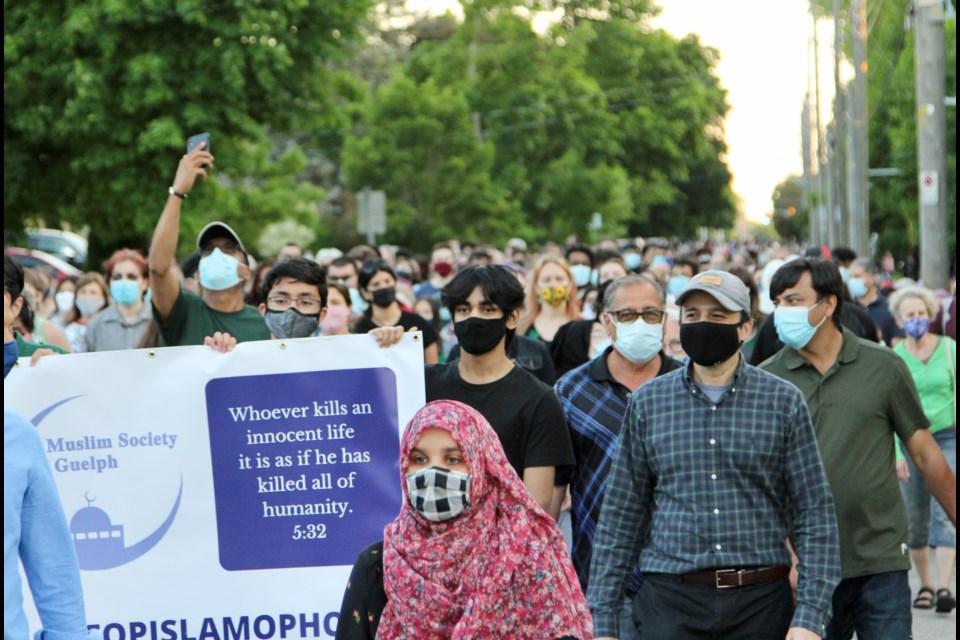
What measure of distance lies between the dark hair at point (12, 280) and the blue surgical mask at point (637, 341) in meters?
2.24

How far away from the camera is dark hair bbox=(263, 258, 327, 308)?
6.74 metres

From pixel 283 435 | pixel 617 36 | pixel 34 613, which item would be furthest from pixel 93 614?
pixel 617 36

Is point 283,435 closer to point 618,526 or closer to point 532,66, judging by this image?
point 618,526

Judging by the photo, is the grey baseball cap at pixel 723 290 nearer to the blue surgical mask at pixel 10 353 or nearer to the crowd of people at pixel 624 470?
the crowd of people at pixel 624 470

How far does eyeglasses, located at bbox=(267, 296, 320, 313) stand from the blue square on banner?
21.1 inches

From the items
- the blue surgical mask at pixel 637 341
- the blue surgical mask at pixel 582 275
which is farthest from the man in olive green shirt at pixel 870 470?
the blue surgical mask at pixel 582 275

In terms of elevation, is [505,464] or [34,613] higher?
[505,464]

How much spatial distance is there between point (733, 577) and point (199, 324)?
302 cm

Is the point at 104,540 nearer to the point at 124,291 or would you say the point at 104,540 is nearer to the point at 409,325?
the point at 409,325

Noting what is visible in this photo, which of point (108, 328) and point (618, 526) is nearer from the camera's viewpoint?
point (618, 526)

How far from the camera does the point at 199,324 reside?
7.15 meters

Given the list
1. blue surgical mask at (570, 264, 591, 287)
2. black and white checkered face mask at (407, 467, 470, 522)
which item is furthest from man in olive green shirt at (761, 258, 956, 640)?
blue surgical mask at (570, 264, 591, 287)

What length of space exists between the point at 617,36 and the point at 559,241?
13.7 m

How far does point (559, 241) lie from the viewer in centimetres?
5975
